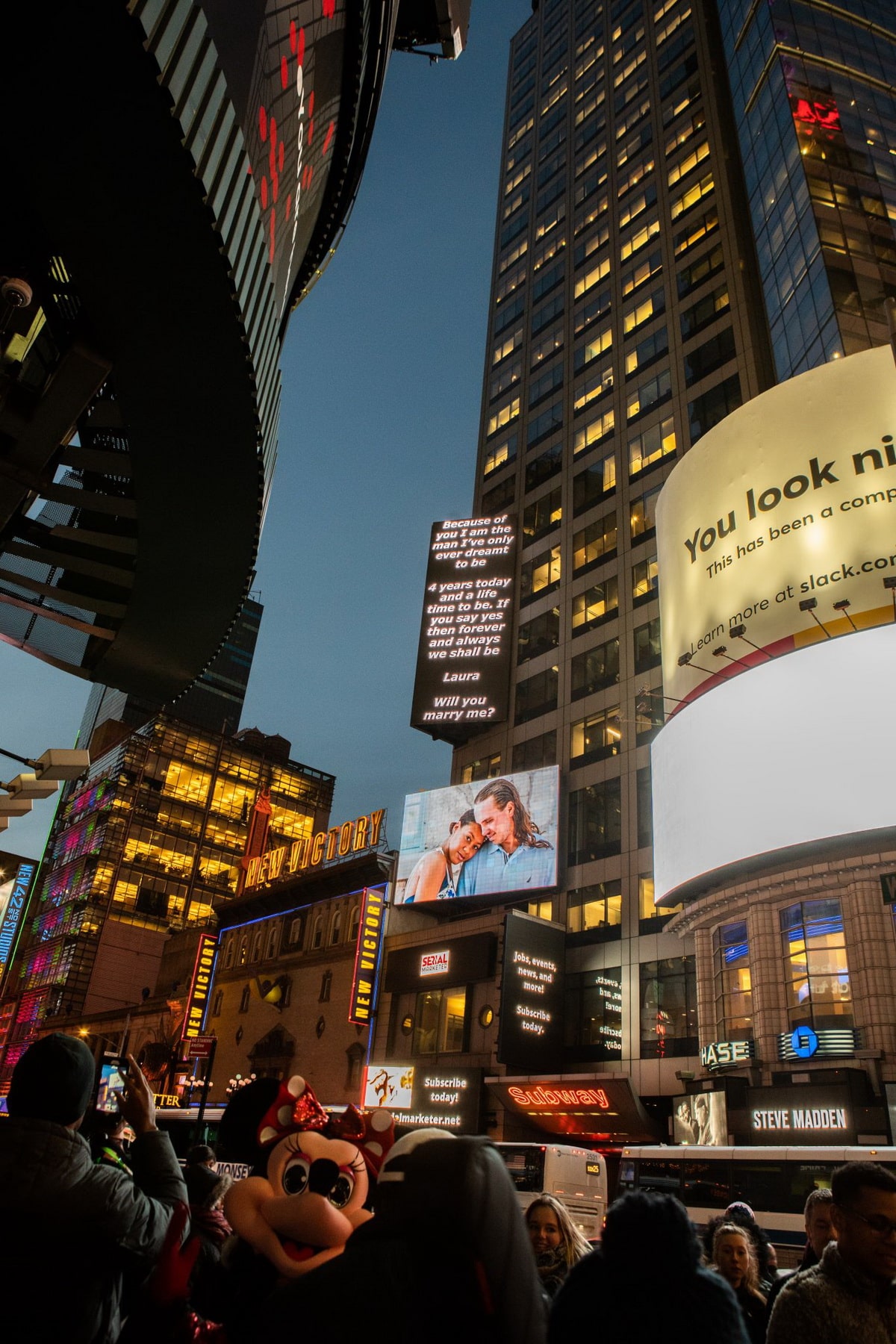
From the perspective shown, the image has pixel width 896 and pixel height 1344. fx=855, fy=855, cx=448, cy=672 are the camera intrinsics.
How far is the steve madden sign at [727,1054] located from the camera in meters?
24.0

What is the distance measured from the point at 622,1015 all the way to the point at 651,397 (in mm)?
31899

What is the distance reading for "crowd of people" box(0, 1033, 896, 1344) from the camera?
1.93 meters

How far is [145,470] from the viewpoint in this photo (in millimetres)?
9992

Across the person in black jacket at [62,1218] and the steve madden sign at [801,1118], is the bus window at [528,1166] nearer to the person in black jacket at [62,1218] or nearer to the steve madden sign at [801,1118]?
the steve madden sign at [801,1118]

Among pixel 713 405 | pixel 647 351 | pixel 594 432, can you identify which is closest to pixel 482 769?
pixel 594 432

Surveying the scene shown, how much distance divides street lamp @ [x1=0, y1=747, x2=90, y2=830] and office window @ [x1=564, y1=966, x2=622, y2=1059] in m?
25.5

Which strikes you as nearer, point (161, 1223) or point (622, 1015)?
point (161, 1223)

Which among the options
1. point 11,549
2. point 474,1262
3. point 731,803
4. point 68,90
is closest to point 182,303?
point 68,90

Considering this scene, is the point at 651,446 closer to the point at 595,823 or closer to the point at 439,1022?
the point at 595,823

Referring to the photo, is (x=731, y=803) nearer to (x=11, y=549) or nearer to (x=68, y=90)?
(x=11, y=549)

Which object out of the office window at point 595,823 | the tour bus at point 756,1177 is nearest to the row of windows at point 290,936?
the office window at point 595,823

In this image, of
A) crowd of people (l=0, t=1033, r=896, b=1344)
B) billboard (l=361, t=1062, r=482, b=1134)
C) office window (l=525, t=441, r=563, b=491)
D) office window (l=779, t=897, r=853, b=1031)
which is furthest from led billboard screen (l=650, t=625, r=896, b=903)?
office window (l=525, t=441, r=563, b=491)

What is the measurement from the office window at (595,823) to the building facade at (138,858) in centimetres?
3982

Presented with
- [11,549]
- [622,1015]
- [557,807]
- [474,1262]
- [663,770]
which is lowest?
[474,1262]
